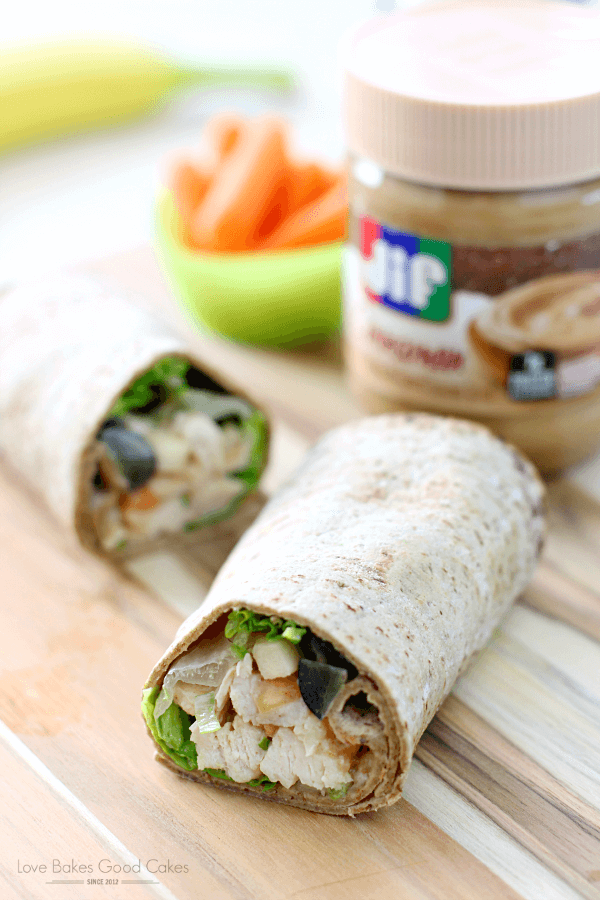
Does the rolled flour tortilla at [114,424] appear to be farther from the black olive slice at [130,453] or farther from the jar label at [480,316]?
the jar label at [480,316]

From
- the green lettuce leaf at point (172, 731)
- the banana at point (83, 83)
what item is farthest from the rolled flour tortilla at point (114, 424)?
the banana at point (83, 83)

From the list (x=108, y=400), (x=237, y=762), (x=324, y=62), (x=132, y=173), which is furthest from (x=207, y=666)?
(x=324, y=62)

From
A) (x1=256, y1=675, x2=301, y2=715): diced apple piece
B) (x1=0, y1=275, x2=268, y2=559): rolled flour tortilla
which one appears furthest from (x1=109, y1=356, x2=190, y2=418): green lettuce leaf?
(x1=256, y1=675, x2=301, y2=715): diced apple piece

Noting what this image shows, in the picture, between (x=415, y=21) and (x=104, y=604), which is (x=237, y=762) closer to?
(x=104, y=604)

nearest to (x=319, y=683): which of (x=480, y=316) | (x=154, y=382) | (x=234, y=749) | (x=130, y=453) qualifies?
(x=234, y=749)

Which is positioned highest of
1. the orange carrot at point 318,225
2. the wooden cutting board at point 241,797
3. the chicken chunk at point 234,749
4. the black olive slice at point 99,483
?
the orange carrot at point 318,225

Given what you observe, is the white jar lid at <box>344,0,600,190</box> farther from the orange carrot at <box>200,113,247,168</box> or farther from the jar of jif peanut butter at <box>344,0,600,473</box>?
the orange carrot at <box>200,113,247,168</box>

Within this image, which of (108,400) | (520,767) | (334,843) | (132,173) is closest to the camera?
(334,843)
